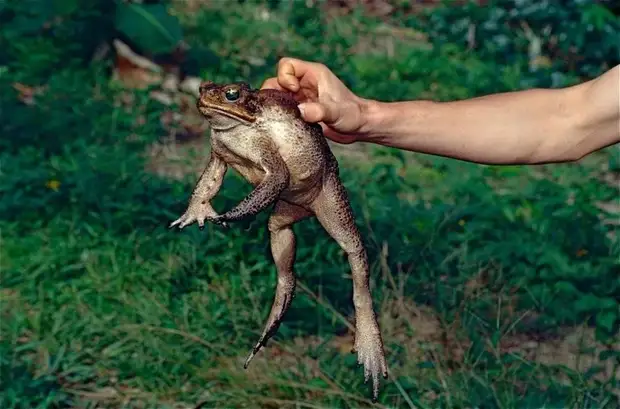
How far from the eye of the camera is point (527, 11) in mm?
7844

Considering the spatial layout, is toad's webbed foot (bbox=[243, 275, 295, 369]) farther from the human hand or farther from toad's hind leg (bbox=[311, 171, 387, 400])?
the human hand

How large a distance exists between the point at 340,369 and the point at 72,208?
5.60 ft

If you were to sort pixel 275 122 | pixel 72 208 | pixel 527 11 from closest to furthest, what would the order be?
pixel 275 122 < pixel 72 208 < pixel 527 11

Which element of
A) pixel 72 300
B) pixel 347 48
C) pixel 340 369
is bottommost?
pixel 347 48

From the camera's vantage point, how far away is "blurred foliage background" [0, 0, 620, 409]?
389 centimetres

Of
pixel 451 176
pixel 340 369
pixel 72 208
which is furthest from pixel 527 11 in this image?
pixel 340 369

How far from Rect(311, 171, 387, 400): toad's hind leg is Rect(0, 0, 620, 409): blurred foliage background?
1.01 m

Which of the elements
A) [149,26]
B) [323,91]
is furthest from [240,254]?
[149,26]

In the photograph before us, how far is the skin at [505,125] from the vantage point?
2848 mm

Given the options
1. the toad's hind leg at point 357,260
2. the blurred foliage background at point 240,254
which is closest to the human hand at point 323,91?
the toad's hind leg at point 357,260

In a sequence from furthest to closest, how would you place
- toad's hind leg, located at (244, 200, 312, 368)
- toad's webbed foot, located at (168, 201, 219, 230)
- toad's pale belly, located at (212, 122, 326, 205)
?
toad's hind leg, located at (244, 200, 312, 368), toad's webbed foot, located at (168, 201, 219, 230), toad's pale belly, located at (212, 122, 326, 205)

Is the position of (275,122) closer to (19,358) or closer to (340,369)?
(340,369)

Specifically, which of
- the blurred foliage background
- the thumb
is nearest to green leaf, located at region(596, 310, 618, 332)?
the blurred foliage background

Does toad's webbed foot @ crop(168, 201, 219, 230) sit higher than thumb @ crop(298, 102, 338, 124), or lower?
lower
